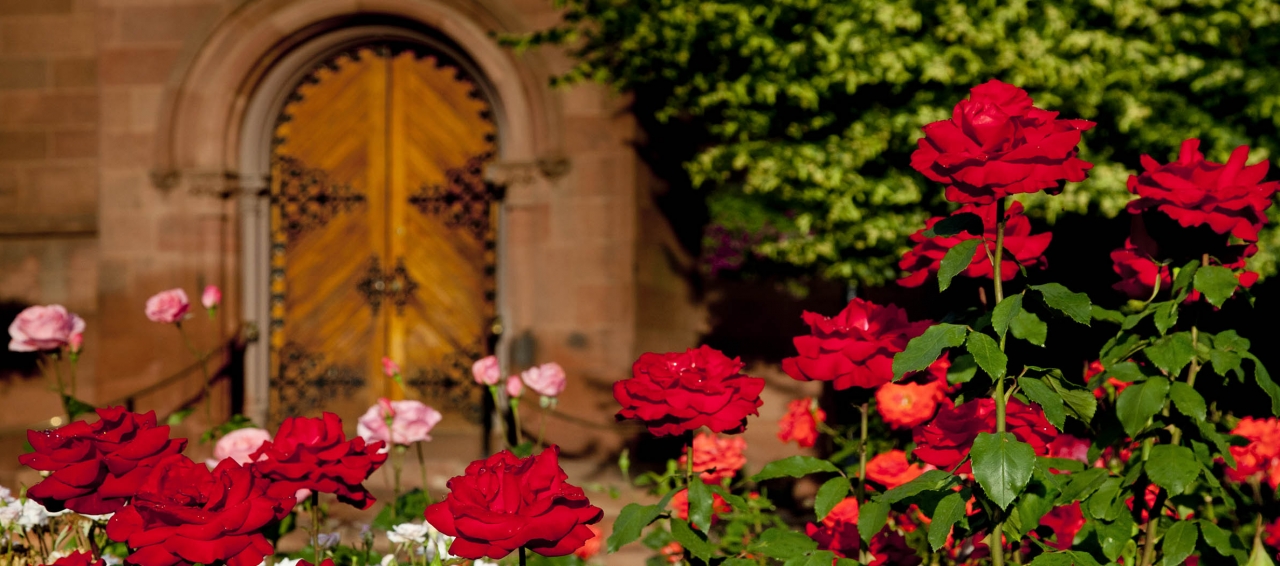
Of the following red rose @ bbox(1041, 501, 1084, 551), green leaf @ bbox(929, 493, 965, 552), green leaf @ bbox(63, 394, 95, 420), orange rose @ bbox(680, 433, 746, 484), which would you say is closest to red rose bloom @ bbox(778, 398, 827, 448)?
orange rose @ bbox(680, 433, 746, 484)

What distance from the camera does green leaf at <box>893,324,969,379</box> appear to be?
1795 millimetres

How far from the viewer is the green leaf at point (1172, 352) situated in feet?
6.89

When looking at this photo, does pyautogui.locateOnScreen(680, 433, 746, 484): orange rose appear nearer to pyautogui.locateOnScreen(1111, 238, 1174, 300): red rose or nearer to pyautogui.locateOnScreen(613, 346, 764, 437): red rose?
pyautogui.locateOnScreen(613, 346, 764, 437): red rose

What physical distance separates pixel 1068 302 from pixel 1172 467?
0.53 metres

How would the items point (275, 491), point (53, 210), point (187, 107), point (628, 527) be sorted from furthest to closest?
point (53, 210)
point (187, 107)
point (628, 527)
point (275, 491)

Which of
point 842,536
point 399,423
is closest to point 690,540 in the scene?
point 842,536

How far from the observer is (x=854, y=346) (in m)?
2.17

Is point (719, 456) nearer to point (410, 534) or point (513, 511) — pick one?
point (410, 534)

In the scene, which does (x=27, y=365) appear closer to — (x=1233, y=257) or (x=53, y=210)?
(x=53, y=210)

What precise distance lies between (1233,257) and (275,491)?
2067mm

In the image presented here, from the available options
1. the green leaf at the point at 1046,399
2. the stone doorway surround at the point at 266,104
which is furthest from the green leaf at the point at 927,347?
the stone doorway surround at the point at 266,104

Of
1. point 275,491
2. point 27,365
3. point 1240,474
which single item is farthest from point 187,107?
point 1240,474

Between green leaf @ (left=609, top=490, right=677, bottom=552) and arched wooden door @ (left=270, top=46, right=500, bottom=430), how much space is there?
19.3 feet

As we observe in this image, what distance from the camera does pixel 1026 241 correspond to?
2188 mm
